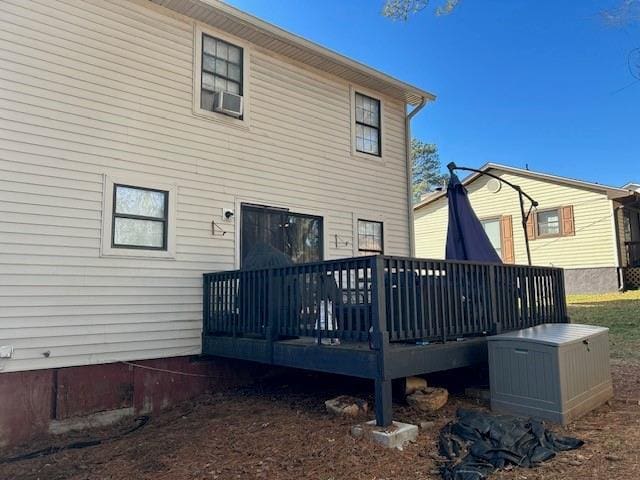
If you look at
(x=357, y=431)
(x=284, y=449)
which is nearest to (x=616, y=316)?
(x=357, y=431)

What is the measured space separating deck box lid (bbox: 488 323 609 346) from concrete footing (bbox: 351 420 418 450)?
4.34 feet

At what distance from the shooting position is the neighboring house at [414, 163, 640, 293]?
1509cm

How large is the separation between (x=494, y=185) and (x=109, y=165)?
48.4 ft

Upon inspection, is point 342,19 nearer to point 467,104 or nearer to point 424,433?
point 424,433

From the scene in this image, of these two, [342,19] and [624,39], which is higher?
[342,19]

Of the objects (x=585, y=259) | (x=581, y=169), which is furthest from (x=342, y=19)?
(x=581, y=169)

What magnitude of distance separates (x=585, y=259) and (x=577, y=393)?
1284cm

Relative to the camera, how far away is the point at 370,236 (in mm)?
8875

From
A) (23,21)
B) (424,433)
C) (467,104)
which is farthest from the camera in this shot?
(467,104)

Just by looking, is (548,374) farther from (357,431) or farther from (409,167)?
(409,167)

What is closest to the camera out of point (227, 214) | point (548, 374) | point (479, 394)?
point (548, 374)

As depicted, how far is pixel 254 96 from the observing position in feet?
24.1

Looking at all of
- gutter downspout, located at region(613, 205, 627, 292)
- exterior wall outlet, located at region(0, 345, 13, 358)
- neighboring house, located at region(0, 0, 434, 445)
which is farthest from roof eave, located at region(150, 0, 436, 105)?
gutter downspout, located at region(613, 205, 627, 292)

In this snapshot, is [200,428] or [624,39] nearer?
[200,428]
